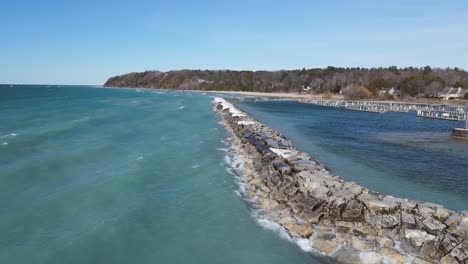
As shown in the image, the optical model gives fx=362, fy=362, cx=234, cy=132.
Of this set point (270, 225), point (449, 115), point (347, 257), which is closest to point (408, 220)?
point (347, 257)

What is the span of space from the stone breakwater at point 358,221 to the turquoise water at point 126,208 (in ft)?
3.38

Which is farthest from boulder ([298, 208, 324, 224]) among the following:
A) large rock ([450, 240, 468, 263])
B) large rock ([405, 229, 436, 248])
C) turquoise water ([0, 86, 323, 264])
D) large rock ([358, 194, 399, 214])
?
large rock ([450, 240, 468, 263])

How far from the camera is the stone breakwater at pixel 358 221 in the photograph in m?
11.4

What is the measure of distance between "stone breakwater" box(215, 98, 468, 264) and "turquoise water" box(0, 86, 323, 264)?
1029mm

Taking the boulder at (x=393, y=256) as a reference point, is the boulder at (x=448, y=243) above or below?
above

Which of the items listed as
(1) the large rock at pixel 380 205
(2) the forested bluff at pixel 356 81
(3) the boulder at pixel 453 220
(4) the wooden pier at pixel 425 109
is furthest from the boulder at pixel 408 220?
(2) the forested bluff at pixel 356 81

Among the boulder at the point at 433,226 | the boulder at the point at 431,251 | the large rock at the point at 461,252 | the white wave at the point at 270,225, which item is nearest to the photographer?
the large rock at the point at 461,252

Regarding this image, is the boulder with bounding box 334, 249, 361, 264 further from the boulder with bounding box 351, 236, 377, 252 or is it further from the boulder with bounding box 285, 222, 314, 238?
the boulder with bounding box 285, 222, 314, 238

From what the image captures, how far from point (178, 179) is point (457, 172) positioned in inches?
664

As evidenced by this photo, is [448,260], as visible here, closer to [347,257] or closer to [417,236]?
[417,236]

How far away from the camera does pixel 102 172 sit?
2189cm

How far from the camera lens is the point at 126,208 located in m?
16.2

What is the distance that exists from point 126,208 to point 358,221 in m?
9.81

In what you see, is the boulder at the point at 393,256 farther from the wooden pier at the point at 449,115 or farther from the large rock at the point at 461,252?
the wooden pier at the point at 449,115
